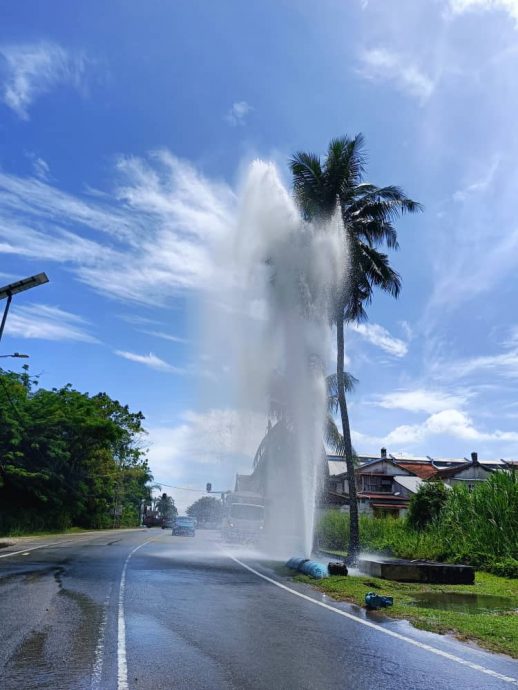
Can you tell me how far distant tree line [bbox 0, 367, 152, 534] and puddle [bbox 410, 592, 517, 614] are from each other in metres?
27.1

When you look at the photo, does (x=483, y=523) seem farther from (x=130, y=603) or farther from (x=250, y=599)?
(x=130, y=603)

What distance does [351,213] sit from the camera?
22.1 meters

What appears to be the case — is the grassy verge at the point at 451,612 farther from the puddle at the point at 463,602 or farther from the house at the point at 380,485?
the house at the point at 380,485

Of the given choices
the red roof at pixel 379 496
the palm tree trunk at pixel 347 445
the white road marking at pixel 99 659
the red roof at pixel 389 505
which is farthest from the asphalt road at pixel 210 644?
the red roof at pixel 379 496

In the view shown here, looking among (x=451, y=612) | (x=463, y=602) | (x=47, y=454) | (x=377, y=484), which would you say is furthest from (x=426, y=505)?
(x=377, y=484)

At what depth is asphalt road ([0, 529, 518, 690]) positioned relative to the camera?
5492 millimetres

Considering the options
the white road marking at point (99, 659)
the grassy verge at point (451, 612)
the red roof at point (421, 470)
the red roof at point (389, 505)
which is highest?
the red roof at point (421, 470)

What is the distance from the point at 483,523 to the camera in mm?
19062

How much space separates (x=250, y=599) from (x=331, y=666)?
505cm

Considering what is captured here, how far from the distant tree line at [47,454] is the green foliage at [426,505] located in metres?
22.7

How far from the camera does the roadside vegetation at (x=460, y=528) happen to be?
1806 centimetres

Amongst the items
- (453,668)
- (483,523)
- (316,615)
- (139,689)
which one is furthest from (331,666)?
(483,523)

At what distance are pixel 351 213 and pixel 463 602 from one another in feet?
49.6

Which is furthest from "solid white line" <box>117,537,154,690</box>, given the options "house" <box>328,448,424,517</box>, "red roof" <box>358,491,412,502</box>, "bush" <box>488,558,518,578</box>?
"red roof" <box>358,491,412,502</box>
